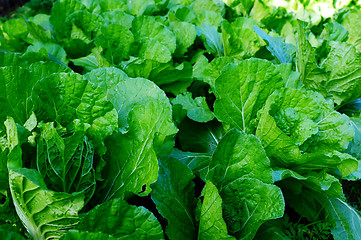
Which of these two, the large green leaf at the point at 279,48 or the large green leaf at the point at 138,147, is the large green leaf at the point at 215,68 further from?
the large green leaf at the point at 138,147

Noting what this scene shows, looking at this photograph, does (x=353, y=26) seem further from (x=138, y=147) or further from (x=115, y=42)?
(x=138, y=147)

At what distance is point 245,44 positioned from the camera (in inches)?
126

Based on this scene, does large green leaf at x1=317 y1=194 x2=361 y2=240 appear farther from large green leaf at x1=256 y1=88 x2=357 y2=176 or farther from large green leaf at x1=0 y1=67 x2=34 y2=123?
large green leaf at x1=0 y1=67 x2=34 y2=123

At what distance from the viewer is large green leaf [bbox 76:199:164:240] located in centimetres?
137

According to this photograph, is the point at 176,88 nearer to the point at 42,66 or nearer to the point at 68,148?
the point at 42,66

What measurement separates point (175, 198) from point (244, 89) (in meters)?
0.94

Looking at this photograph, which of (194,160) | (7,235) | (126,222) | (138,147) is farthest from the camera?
(194,160)

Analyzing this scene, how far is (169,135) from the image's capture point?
1687 mm

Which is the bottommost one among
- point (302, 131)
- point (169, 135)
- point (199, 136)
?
point (199, 136)

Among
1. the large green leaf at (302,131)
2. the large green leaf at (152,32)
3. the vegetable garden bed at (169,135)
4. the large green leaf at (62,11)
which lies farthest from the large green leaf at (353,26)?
the large green leaf at (62,11)

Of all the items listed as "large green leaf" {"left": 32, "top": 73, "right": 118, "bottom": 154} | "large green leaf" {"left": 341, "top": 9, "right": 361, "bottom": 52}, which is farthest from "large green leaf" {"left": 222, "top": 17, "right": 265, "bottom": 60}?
"large green leaf" {"left": 32, "top": 73, "right": 118, "bottom": 154}

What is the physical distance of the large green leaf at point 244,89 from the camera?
224 cm

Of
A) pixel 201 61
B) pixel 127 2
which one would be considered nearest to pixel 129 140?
pixel 201 61

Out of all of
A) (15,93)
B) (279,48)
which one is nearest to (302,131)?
(279,48)
